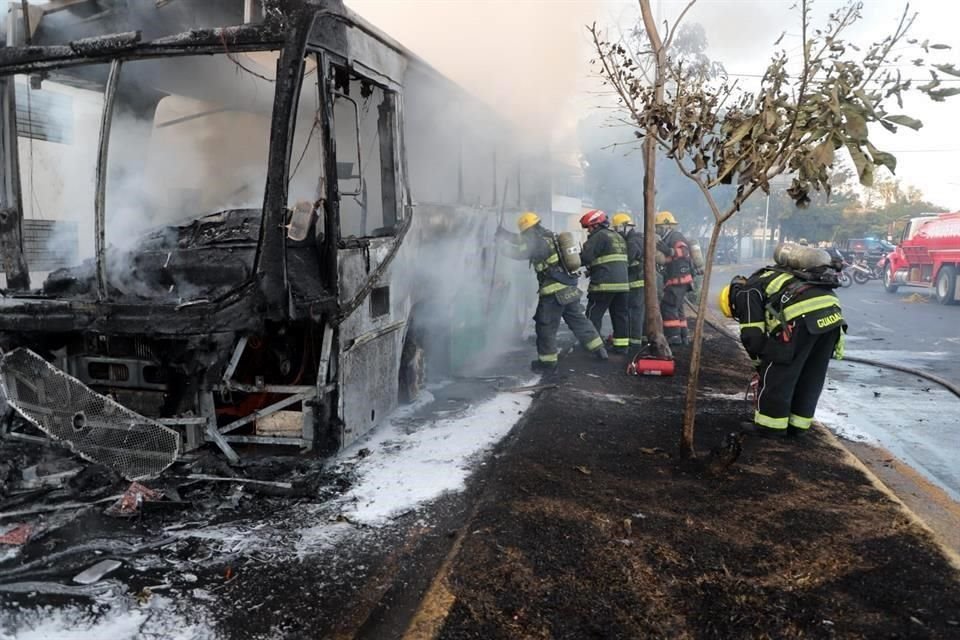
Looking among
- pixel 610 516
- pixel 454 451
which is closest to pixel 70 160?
pixel 454 451

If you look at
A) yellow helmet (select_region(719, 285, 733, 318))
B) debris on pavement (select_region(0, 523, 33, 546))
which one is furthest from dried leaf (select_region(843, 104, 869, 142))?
debris on pavement (select_region(0, 523, 33, 546))

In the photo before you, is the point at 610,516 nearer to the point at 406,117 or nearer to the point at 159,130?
the point at 406,117

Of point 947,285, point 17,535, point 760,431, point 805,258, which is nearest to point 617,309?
point 760,431

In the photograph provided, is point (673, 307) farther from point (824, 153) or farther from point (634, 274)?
point (824, 153)

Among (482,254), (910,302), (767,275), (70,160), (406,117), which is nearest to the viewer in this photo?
(70,160)

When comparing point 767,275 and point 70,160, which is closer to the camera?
point 70,160

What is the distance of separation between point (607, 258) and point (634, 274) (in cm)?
105

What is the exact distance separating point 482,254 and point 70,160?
4.33m

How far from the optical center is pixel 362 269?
4.45 metres

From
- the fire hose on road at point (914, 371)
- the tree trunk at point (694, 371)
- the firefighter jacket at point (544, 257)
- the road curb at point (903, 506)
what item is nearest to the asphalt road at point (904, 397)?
the fire hose on road at point (914, 371)

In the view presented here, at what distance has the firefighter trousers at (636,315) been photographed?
9039mm

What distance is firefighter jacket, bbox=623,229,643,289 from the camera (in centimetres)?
897

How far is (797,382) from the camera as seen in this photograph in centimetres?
527

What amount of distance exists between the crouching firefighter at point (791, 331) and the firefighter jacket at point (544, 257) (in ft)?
8.42
